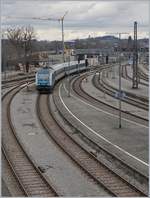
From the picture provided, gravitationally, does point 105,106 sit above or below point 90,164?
above

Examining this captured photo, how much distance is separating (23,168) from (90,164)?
3.31 meters

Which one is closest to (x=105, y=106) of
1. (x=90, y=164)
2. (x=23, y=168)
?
(x=90, y=164)

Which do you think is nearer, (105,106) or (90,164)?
(90,164)

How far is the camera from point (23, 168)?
73.9 feet

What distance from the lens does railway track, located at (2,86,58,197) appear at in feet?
62.2

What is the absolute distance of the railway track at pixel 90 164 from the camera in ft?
61.7

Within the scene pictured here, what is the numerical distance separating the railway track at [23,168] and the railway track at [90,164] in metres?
2.22

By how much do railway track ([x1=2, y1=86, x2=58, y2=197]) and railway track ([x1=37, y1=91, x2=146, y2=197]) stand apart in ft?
7.27

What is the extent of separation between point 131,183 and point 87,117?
56.6 ft

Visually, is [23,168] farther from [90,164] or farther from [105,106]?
[105,106]

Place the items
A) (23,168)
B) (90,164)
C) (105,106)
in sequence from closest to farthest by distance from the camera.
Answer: (23,168) < (90,164) < (105,106)

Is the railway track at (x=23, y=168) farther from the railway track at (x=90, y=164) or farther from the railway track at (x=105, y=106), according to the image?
the railway track at (x=105, y=106)

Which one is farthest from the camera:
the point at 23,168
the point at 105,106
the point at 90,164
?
the point at 105,106

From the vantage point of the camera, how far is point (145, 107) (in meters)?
42.9
